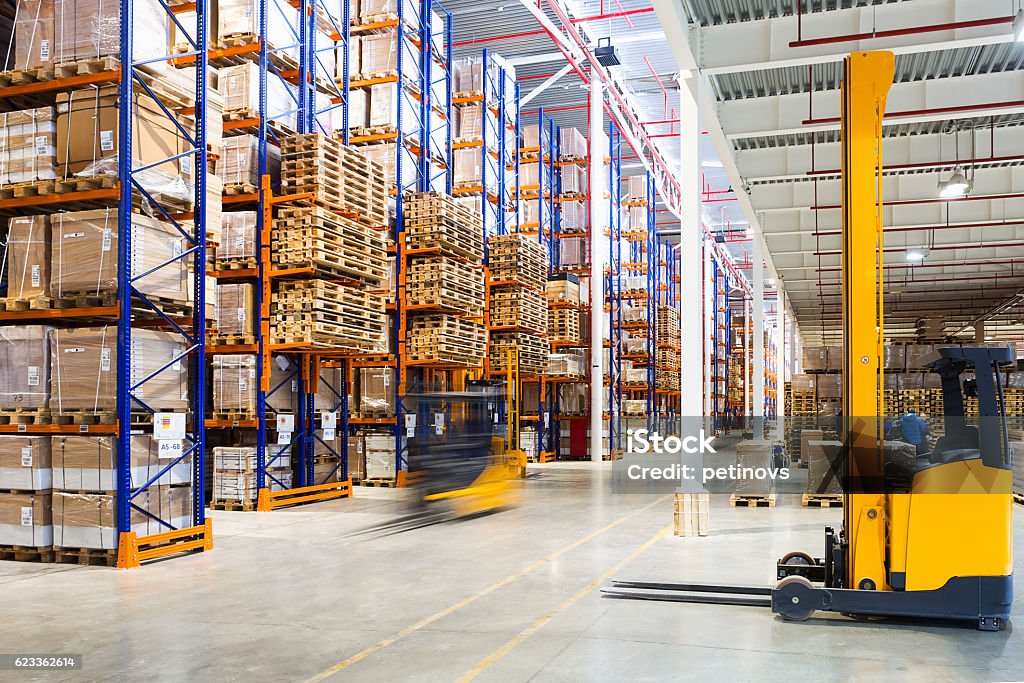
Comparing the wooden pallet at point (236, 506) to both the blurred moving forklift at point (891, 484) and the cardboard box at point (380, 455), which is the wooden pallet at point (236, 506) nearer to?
the cardboard box at point (380, 455)

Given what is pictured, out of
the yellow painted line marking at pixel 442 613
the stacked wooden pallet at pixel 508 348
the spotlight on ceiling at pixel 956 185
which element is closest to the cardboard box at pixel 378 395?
the stacked wooden pallet at pixel 508 348

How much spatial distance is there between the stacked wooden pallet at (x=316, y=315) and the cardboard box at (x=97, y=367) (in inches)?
123

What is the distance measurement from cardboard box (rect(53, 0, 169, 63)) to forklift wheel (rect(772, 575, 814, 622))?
280 inches

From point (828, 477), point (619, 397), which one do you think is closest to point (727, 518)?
point (828, 477)

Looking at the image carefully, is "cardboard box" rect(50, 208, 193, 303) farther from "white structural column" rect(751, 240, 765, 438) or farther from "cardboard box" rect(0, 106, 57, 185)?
"white structural column" rect(751, 240, 765, 438)

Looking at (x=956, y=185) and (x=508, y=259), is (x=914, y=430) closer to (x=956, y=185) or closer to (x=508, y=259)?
(x=956, y=185)

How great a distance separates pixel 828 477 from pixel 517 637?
849 centimetres

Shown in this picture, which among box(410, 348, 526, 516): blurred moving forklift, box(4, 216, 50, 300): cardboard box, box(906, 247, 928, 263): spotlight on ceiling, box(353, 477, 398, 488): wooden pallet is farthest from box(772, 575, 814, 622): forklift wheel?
box(906, 247, 928, 263): spotlight on ceiling

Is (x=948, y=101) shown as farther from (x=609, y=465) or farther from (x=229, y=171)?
(x=609, y=465)

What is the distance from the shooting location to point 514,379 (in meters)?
18.3

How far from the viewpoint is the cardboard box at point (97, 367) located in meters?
7.91

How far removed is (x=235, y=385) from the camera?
11.7 m

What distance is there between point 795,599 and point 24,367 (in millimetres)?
6826

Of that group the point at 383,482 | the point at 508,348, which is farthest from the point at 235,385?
the point at 508,348
